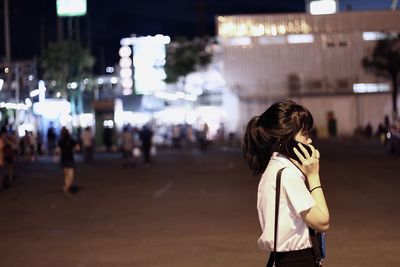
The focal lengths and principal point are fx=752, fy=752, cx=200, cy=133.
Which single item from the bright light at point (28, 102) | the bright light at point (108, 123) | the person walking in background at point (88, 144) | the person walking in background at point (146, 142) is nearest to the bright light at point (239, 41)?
the bright light at point (108, 123)

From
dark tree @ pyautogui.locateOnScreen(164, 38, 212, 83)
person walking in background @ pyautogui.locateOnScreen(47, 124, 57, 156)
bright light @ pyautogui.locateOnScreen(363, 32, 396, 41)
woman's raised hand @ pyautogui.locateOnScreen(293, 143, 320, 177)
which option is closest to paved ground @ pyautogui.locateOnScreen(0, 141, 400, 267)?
woman's raised hand @ pyautogui.locateOnScreen(293, 143, 320, 177)

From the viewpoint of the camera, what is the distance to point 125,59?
68500 millimetres

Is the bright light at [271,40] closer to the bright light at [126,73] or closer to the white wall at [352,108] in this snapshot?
the white wall at [352,108]

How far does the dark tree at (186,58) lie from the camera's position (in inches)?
2475

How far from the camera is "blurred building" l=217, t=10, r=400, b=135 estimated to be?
6150 centimetres

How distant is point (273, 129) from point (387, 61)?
5474cm

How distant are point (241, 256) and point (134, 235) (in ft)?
8.65

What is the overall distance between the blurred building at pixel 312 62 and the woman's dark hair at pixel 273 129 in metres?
57.2

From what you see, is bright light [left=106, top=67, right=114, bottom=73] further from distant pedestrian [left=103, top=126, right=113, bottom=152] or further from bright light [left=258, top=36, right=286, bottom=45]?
distant pedestrian [left=103, top=126, right=113, bottom=152]

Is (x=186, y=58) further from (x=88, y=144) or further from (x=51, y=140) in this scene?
(x=88, y=144)

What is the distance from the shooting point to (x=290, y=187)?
384 centimetres

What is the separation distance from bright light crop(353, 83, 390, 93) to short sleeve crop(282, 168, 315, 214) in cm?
5915

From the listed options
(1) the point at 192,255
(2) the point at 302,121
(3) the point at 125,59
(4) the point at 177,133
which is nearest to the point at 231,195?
(1) the point at 192,255

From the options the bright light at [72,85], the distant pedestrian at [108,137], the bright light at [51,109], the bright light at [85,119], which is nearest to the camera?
the distant pedestrian at [108,137]
